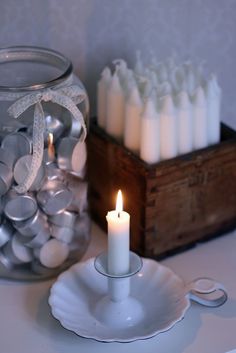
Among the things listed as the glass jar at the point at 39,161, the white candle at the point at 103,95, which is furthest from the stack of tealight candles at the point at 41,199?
the white candle at the point at 103,95

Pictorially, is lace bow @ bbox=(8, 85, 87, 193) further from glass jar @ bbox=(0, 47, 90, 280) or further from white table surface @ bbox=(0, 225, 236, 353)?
white table surface @ bbox=(0, 225, 236, 353)

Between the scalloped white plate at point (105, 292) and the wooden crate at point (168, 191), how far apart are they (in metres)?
0.07

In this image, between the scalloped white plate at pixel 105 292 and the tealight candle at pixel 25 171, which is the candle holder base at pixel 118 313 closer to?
the scalloped white plate at pixel 105 292

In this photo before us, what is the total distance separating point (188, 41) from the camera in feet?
3.67

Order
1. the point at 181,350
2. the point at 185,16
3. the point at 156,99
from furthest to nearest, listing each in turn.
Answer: the point at 185,16, the point at 156,99, the point at 181,350

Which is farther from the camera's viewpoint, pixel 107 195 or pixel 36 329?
pixel 107 195

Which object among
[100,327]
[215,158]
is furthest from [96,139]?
[100,327]

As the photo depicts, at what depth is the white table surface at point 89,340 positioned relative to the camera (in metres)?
0.79

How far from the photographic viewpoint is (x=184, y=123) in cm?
93

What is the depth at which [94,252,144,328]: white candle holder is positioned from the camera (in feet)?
2.62

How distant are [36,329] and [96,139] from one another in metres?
0.31

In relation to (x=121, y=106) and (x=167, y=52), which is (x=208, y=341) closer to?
(x=121, y=106)

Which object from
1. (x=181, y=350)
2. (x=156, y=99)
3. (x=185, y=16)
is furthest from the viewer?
(x=185, y=16)

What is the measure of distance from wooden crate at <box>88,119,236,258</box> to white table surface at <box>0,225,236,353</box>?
0.22ft
